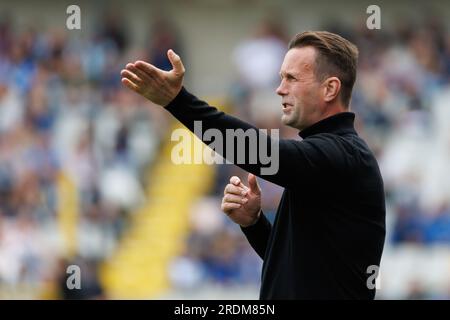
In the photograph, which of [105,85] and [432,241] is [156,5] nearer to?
[105,85]

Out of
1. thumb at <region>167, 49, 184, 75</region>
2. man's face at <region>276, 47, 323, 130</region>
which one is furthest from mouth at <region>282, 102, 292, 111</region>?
thumb at <region>167, 49, 184, 75</region>

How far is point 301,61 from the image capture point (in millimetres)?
4410

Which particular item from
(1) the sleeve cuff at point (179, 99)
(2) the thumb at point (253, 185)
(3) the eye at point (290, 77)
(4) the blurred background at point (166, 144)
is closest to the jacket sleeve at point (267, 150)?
(1) the sleeve cuff at point (179, 99)

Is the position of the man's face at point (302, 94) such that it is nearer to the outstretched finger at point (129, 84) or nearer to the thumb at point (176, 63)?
the thumb at point (176, 63)

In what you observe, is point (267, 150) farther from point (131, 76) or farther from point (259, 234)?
point (259, 234)

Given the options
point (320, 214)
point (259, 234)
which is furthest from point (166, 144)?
point (320, 214)

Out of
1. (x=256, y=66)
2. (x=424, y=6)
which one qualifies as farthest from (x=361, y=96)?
(x=424, y=6)

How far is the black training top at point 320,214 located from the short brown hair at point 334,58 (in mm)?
262

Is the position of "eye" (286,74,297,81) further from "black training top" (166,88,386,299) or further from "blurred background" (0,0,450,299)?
"blurred background" (0,0,450,299)

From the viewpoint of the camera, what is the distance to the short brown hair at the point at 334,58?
14.5 feet

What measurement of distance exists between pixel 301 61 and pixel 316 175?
60cm

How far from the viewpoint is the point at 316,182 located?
4.08 m

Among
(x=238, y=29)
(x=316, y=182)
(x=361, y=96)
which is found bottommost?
(x=316, y=182)
